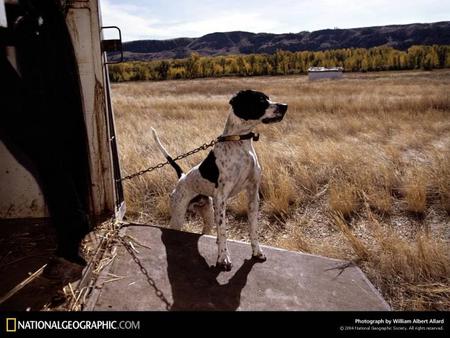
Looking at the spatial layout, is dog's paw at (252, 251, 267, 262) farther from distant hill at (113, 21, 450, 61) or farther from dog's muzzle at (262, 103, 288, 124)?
distant hill at (113, 21, 450, 61)

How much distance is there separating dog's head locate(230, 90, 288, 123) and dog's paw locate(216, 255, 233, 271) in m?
1.05

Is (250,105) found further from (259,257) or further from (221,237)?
(259,257)

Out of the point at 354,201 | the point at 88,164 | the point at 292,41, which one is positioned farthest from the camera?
the point at 292,41

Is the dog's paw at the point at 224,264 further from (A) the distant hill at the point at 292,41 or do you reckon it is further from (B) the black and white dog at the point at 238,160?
(A) the distant hill at the point at 292,41

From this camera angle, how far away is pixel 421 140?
26.7 feet

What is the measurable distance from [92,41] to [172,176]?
123 inches

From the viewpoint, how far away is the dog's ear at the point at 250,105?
2658 mm

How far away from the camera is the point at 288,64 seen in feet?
231

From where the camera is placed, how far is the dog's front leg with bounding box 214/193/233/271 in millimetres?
2551

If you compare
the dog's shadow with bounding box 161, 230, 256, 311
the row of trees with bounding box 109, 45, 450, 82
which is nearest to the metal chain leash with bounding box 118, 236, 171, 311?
the dog's shadow with bounding box 161, 230, 256, 311

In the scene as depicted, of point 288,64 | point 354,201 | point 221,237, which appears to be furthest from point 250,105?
point 288,64
